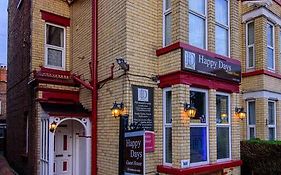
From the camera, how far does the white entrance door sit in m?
10.9

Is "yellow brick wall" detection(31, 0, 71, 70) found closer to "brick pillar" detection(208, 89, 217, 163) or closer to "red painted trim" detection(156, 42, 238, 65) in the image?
"red painted trim" detection(156, 42, 238, 65)

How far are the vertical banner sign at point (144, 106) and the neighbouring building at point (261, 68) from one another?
18.1 feet

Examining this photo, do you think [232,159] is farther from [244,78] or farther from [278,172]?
[244,78]

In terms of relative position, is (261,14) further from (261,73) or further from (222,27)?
(222,27)

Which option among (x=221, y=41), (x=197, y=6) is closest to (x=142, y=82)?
(x=197, y=6)

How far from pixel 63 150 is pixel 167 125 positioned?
4.33 metres

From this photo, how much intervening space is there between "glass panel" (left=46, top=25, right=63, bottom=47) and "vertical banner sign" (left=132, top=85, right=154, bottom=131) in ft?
15.0

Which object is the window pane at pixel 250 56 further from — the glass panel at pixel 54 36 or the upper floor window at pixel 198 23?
the glass panel at pixel 54 36

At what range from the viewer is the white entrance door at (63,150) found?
10.9 metres

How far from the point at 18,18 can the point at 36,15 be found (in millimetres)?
3542

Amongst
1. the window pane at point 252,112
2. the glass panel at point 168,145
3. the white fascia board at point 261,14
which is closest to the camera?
the glass panel at point 168,145

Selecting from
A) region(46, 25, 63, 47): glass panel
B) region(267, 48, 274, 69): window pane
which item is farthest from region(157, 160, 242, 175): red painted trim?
region(46, 25, 63, 47): glass panel

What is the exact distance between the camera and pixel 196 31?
349 inches

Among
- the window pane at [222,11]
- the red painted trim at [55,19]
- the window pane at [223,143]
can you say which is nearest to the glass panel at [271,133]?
the window pane at [223,143]
